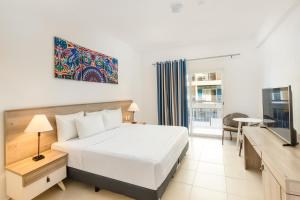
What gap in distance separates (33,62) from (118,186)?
203cm

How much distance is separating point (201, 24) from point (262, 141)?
2.40m

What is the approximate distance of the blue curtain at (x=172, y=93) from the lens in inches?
172

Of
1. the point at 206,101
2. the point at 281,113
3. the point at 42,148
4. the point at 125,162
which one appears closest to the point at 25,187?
the point at 42,148

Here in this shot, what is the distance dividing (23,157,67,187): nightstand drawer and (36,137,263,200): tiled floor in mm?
380

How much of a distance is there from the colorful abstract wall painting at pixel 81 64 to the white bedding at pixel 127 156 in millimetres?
1162

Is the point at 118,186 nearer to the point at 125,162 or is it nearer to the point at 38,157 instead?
the point at 125,162

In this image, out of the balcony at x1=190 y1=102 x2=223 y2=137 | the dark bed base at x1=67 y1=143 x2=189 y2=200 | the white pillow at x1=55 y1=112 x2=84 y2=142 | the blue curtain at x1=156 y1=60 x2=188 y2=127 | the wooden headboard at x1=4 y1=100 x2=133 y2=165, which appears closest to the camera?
the dark bed base at x1=67 y1=143 x2=189 y2=200

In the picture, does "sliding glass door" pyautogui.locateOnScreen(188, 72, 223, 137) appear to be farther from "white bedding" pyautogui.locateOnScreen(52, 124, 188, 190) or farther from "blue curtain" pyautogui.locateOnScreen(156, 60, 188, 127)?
"white bedding" pyautogui.locateOnScreen(52, 124, 188, 190)

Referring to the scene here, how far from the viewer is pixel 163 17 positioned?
9.25ft

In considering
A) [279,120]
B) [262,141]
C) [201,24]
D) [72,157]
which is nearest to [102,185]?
[72,157]

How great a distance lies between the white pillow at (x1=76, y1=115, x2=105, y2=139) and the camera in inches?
97.0

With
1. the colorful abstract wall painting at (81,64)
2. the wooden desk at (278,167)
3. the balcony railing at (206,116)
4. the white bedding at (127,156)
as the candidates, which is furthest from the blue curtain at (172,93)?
the wooden desk at (278,167)

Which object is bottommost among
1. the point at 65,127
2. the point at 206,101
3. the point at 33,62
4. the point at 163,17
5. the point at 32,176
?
the point at 32,176

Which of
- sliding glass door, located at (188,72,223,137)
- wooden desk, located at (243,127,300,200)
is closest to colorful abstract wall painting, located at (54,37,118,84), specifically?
sliding glass door, located at (188,72,223,137)
